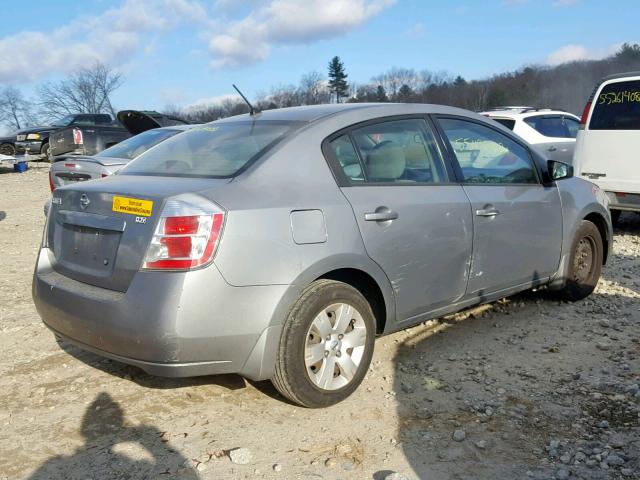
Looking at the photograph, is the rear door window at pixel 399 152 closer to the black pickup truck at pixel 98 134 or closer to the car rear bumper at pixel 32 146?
the black pickup truck at pixel 98 134

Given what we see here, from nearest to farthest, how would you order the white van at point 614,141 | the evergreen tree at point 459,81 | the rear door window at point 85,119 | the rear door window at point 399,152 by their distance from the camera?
the rear door window at point 399,152, the white van at point 614,141, the rear door window at point 85,119, the evergreen tree at point 459,81

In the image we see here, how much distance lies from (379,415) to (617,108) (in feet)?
19.6

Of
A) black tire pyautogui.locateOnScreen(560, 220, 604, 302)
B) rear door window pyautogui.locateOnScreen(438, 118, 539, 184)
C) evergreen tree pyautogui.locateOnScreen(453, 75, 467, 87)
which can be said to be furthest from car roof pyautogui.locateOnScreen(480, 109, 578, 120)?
evergreen tree pyautogui.locateOnScreen(453, 75, 467, 87)

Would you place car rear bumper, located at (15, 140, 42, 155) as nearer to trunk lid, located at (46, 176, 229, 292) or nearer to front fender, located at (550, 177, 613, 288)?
trunk lid, located at (46, 176, 229, 292)

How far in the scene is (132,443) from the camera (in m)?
2.97

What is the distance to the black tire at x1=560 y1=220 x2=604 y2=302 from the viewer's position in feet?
16.3

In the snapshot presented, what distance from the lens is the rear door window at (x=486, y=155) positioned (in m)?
4.11

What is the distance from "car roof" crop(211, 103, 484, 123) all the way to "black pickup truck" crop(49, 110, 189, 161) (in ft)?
23.0

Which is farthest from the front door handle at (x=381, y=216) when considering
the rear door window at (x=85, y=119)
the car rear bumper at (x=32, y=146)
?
the rear door window at (x=85, y=119)

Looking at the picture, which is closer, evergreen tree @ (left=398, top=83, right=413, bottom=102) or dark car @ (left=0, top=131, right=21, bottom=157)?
dark car @ (left=0, top=131, right=21, bottom=157)

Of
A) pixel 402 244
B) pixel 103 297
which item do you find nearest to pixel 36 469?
pixel 103 297

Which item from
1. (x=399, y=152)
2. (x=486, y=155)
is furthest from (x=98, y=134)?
(x=399, y=152)

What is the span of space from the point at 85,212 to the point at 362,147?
5.21 feet

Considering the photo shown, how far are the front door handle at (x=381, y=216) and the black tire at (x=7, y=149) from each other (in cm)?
2166
